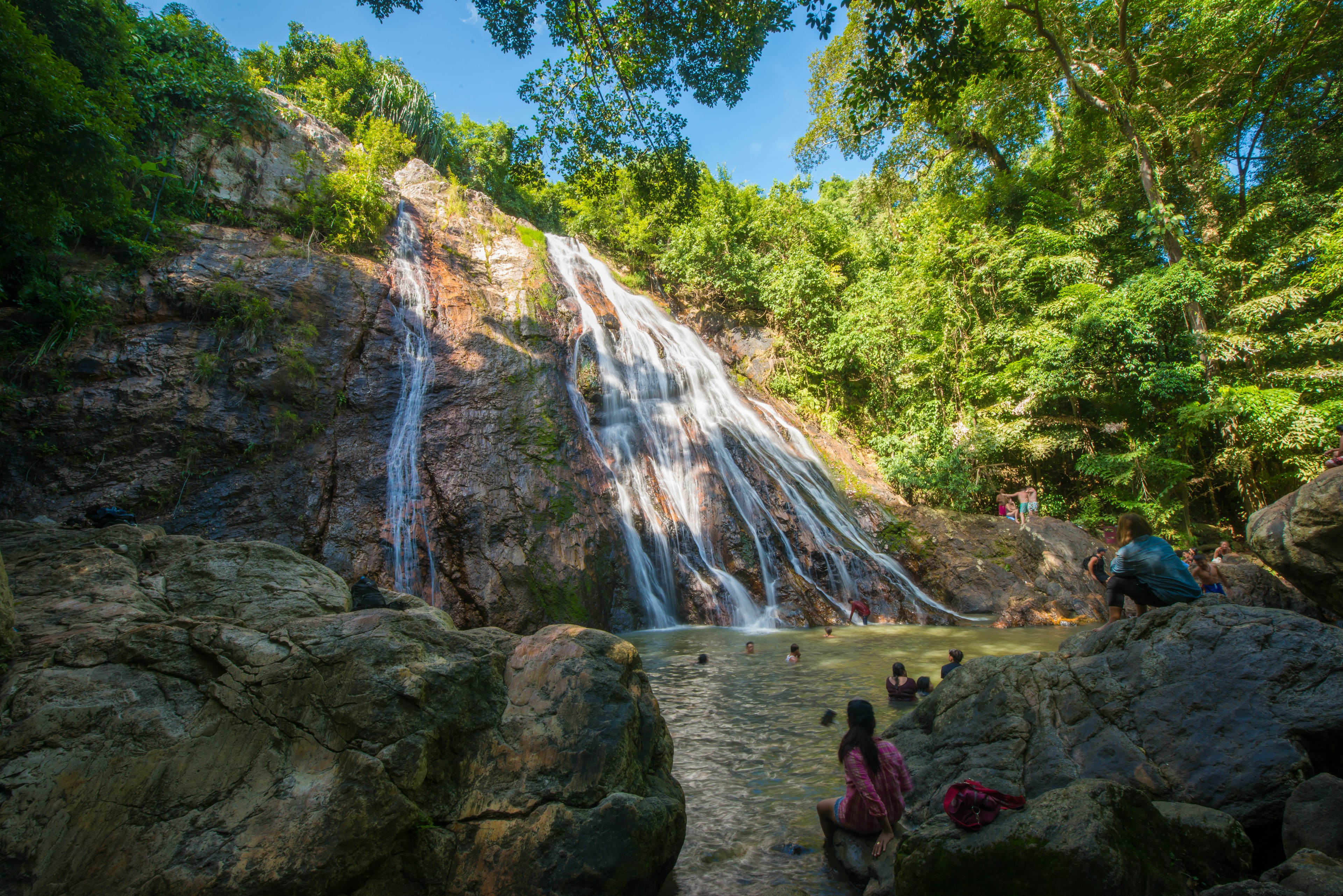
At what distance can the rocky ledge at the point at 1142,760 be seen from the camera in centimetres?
259

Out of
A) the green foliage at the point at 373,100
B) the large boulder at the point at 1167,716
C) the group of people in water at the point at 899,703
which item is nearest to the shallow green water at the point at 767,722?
the group of people in water at the point at 899,703

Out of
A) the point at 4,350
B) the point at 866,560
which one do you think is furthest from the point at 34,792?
the point at 866,560

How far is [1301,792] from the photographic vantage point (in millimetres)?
3051

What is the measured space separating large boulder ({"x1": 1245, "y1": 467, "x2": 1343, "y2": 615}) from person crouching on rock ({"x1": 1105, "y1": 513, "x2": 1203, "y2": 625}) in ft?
9.38

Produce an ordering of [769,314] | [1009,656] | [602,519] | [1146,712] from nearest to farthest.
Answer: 1. [1146,712]
2. [1009,656]
3. [602,519]
4. [769,314]

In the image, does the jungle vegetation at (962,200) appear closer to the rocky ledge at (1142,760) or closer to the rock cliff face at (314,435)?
the rock cliff face at (314,435)

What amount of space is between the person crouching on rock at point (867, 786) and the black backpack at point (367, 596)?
14.6 ft

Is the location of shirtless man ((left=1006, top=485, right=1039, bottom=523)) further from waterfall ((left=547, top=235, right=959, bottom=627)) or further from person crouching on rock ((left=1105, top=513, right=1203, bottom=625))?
person crouching on rock ((left=1105, top=513, right=1203, bottom=625))

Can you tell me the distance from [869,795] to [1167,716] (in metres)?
2.18

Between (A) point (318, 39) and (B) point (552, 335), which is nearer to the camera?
(B) point (552, 335)

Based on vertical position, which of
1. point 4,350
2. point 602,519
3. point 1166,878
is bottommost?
point 1166,878

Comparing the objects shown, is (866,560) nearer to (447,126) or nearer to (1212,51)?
(1212,51)

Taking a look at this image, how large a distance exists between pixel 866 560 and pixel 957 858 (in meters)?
12.2

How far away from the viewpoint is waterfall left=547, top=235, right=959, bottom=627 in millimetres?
13469
